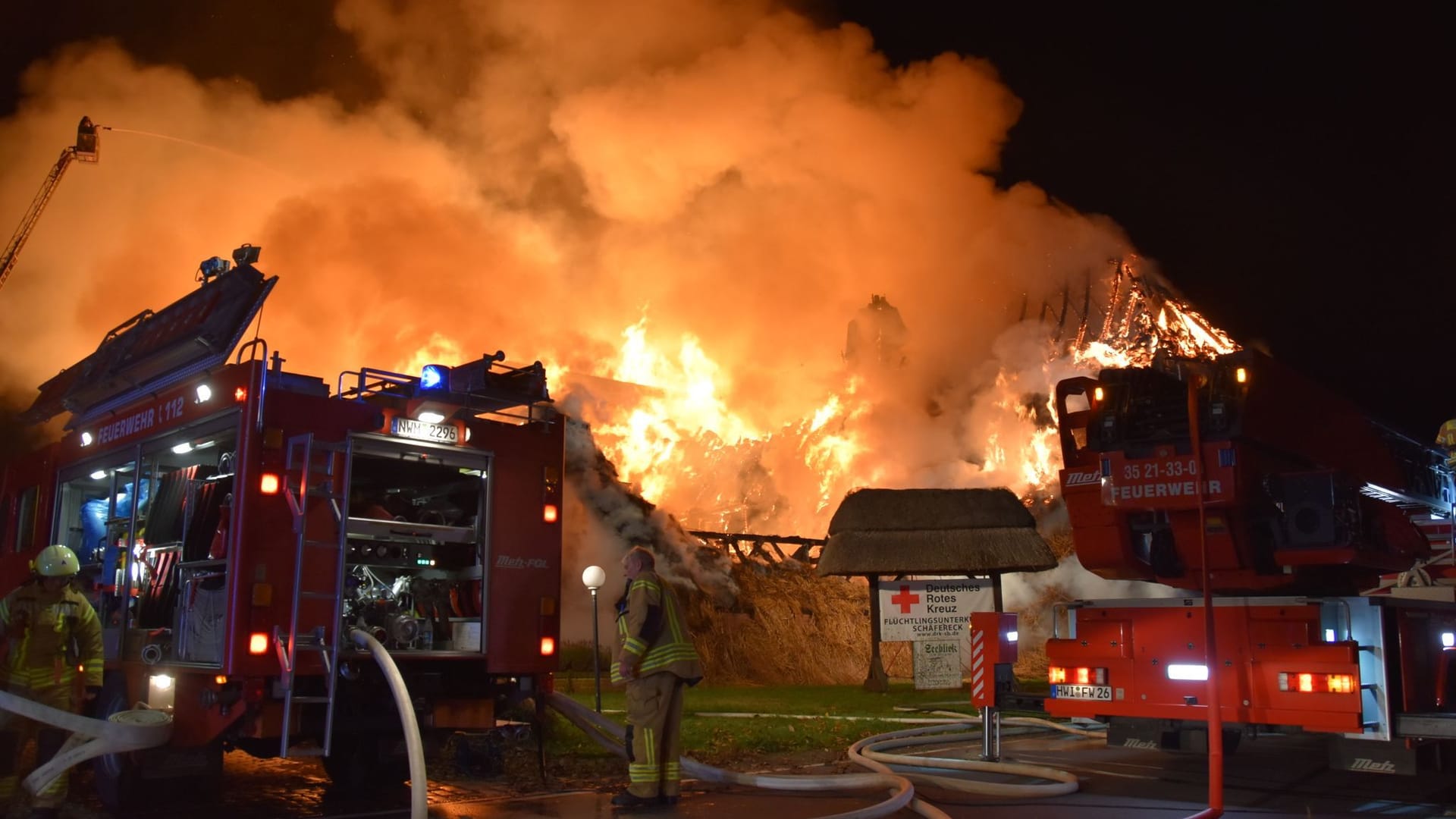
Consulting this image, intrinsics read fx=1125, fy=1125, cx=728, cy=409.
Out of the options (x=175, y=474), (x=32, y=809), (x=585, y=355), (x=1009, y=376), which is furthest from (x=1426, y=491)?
(x=1009, y=376)

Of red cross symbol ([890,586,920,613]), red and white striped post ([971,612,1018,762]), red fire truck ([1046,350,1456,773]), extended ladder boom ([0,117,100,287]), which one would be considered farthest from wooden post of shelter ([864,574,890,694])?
extended ladder boom ([0,117,100,287])

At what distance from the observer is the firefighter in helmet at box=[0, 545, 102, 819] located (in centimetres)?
738

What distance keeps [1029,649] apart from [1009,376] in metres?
21.2

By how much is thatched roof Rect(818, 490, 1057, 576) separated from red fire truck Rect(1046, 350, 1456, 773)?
8.69m

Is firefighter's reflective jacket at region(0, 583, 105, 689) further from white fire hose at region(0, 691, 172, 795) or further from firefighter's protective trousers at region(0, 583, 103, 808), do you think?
white fire hose at region(0, 691, 172, 795)

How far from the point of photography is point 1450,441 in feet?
37.2

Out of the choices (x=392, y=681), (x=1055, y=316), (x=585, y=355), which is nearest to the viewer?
(x=392, y=681)

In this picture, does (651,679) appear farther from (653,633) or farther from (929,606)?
(929,606)

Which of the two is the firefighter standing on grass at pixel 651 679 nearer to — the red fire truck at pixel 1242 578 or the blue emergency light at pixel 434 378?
the blue emergency light at pixel 434 378

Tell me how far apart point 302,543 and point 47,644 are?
183 centimetres

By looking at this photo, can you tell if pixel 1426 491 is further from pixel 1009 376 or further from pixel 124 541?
pixel 1009 376

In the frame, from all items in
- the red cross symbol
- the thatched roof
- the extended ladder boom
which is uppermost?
the extended ladder boom

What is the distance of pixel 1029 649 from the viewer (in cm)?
2597

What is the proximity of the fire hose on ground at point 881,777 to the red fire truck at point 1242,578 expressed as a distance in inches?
37.9
